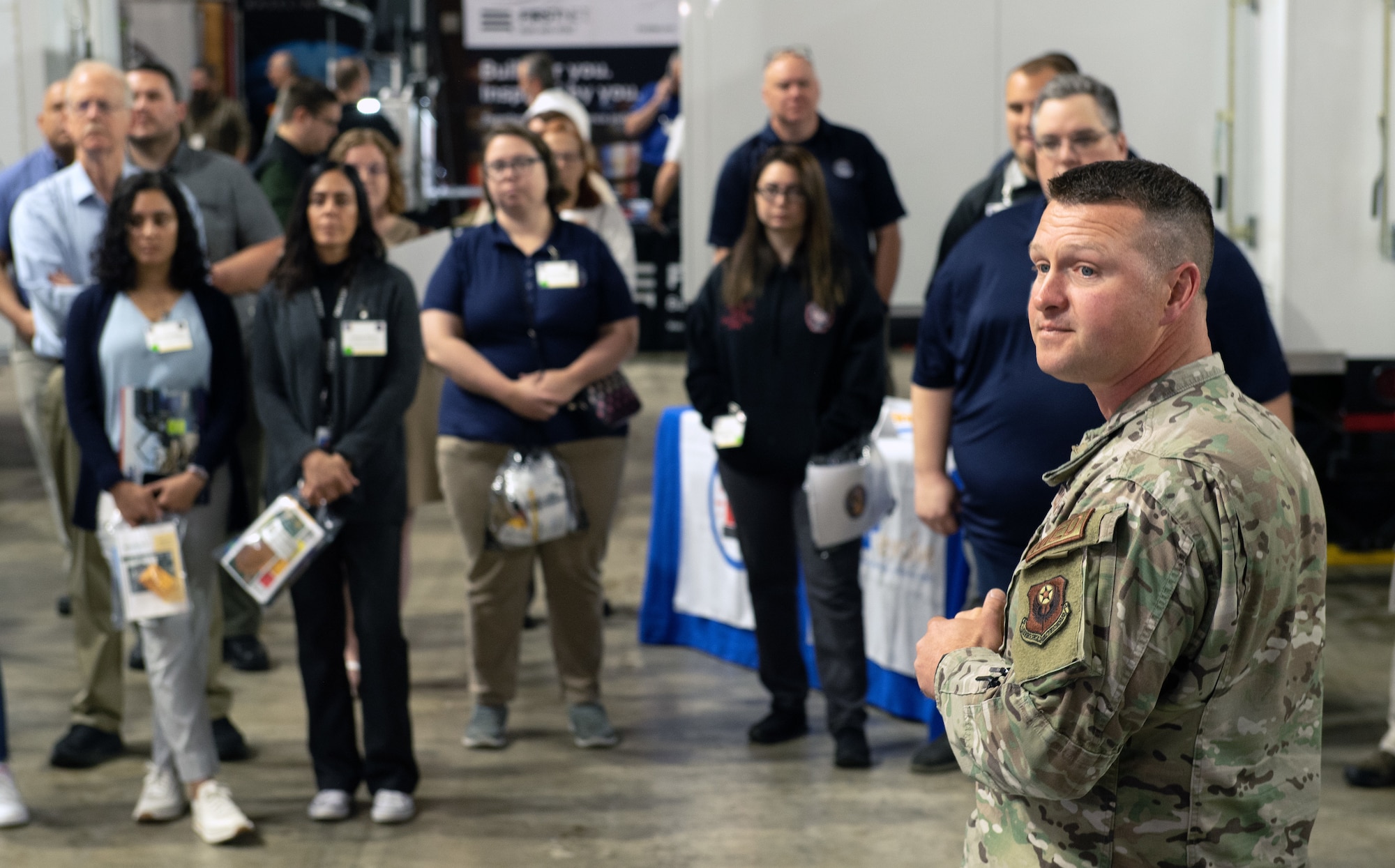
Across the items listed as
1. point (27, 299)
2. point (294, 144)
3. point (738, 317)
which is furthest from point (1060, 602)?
point (294, 144)

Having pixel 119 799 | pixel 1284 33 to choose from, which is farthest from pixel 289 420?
pixel 1284 33

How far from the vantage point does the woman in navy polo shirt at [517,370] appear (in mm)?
3832

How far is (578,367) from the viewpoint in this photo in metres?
3.83

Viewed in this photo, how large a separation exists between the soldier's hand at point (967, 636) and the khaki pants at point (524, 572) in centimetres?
Answer: 245

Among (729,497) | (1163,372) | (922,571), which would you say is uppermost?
(1163,372)

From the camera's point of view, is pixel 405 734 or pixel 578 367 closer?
pixel 405 734

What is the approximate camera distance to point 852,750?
3768 mm

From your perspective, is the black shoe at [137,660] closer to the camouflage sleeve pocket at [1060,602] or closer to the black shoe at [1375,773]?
the black shoe at [1375,773]

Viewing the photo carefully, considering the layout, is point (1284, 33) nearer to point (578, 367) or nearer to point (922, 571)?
point (922, 571)

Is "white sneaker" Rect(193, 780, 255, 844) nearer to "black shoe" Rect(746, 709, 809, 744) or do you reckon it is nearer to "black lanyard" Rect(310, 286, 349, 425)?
"black lanyard" Rect(310, 286, 349, 425)

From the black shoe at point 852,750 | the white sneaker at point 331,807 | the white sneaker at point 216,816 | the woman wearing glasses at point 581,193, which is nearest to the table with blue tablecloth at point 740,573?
the black shoe at point 852,750

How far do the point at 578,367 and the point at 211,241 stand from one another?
123cm

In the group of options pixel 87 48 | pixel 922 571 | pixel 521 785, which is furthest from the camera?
pixel 87 48

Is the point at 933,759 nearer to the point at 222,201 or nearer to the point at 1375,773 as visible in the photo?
the point at 1375,773
